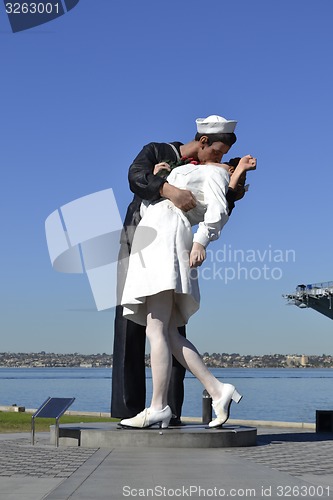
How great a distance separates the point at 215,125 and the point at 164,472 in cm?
344

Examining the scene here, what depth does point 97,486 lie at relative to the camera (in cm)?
539

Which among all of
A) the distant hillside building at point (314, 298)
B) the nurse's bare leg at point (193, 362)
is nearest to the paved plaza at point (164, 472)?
the nurse's bare leg at point (193, 362)

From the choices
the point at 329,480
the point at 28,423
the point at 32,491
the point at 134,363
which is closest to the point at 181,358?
the point at 134,363

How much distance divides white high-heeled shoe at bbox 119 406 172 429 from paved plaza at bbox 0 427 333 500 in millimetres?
453

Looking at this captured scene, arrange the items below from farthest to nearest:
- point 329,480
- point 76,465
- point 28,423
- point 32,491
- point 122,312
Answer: point 28,423 < point 122,312 < point 76,465 < point 329,480 < point 32,491

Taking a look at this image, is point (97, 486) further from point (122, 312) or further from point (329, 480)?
point (122, 312)

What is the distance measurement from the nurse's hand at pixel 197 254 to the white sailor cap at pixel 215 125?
112 cm

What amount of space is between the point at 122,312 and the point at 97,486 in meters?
3.31

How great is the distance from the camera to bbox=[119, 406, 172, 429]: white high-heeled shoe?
8.12 metres

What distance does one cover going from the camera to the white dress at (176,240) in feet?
26.0

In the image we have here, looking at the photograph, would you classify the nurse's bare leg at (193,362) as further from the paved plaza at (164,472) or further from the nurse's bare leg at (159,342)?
the paved plaza at (164,472)

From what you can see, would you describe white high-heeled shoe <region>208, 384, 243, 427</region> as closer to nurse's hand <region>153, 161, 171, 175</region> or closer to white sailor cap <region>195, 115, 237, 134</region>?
nurse's hand <region>153, 161, 171, 175</region>

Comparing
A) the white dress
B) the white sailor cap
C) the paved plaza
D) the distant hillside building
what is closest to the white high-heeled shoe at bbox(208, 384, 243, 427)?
the paved plaza

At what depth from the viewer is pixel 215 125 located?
8.38 m
